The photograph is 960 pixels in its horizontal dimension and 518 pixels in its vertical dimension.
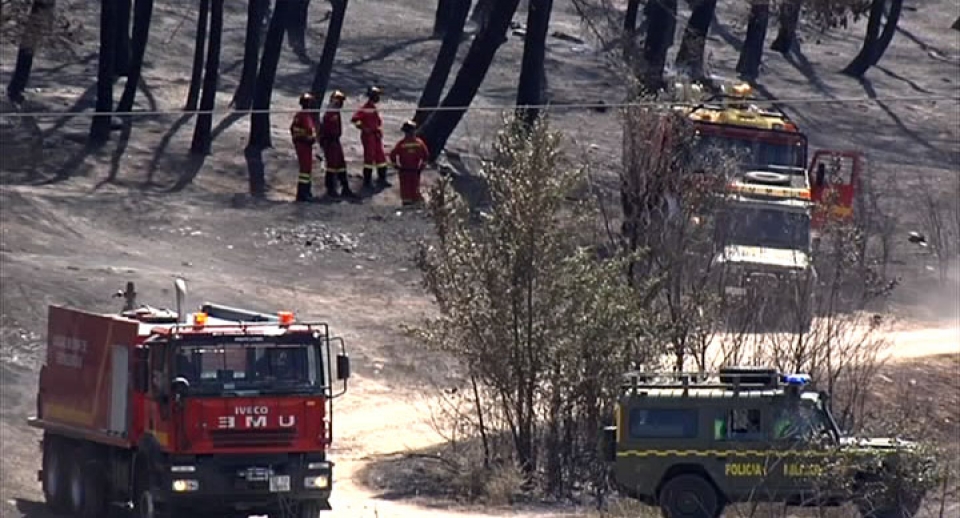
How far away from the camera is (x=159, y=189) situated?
38250 mm

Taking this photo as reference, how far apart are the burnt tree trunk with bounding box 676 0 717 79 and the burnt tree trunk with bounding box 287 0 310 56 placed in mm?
10640

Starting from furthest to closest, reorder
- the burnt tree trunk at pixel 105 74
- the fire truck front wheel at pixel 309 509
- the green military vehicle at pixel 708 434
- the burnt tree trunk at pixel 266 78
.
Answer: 1. the burnt tree trunk at pixel 105 74
2. the burnt tree trunk at pixel 266 78
3. the green military vehicle at pixel 708 434
4. the fire truck front wheel at pixel 309 509

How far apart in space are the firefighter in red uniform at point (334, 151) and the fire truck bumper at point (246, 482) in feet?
52.1

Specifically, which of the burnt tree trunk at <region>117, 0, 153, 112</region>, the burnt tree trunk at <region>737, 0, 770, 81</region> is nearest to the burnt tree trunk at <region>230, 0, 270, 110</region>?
the burnt tree trunk at <region>117, 0, 153, 112</region>

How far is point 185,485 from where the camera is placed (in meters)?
20.2

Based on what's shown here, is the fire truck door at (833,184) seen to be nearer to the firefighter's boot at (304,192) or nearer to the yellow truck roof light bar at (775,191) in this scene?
the yellow truck roof light bar at (775,191)

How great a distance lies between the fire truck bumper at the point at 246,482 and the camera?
20.2 m

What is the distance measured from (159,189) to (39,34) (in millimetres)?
18029

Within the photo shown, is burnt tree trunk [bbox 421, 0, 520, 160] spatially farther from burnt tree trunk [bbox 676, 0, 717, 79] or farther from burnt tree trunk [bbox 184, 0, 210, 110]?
burnt tree trunk [bbox 184, 0, 210, 110]

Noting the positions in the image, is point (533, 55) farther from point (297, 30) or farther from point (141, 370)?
point (141, 370)

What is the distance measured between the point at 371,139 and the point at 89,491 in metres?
17.0

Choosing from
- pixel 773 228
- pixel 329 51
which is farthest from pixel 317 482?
pixel 329 51

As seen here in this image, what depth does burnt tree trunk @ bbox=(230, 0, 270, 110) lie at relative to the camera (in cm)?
3950

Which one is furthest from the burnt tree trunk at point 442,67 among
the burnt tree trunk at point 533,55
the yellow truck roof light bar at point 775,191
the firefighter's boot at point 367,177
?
the yellow truck roof light bar at point 775,191
